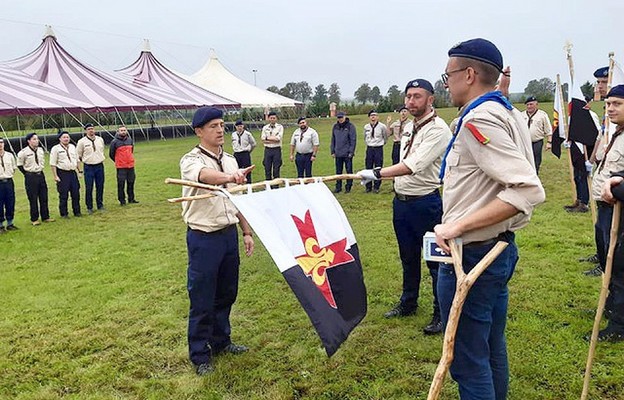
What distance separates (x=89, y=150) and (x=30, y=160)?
1.32 m

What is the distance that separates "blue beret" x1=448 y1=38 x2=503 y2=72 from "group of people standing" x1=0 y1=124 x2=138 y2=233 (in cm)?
931

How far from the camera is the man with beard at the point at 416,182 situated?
13.0ft

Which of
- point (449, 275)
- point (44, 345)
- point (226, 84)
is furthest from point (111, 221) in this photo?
point (226, 84)

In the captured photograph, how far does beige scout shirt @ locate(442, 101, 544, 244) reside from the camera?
2.03m

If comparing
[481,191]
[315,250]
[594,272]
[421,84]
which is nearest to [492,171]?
[481,191]

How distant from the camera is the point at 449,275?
236cm

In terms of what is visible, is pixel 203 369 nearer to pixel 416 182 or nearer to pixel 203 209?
pixel 203 209

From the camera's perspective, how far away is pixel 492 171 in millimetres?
2059

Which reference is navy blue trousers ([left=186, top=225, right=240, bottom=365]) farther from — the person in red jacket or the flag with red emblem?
the person in red jacket

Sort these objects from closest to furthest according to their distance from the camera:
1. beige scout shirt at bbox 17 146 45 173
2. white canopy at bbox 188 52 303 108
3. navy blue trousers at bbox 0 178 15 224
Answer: navy blue trousers at bbox 0 178 15 224 → beige scout shirt at bbox 17 146 45 173 → white canopy at bbox 188 52 303 108

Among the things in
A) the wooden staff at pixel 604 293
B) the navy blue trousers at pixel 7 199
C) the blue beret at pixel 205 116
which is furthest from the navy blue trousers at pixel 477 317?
the navy blue trousers at pixel 7 199

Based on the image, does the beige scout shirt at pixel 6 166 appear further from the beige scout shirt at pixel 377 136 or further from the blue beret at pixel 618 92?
the blue beret at pixel 618 92

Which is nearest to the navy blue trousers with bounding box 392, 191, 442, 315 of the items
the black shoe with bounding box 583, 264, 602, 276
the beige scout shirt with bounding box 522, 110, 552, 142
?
the black shoe with bounding box 583, 264, 602, 276

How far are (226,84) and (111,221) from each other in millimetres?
27730
